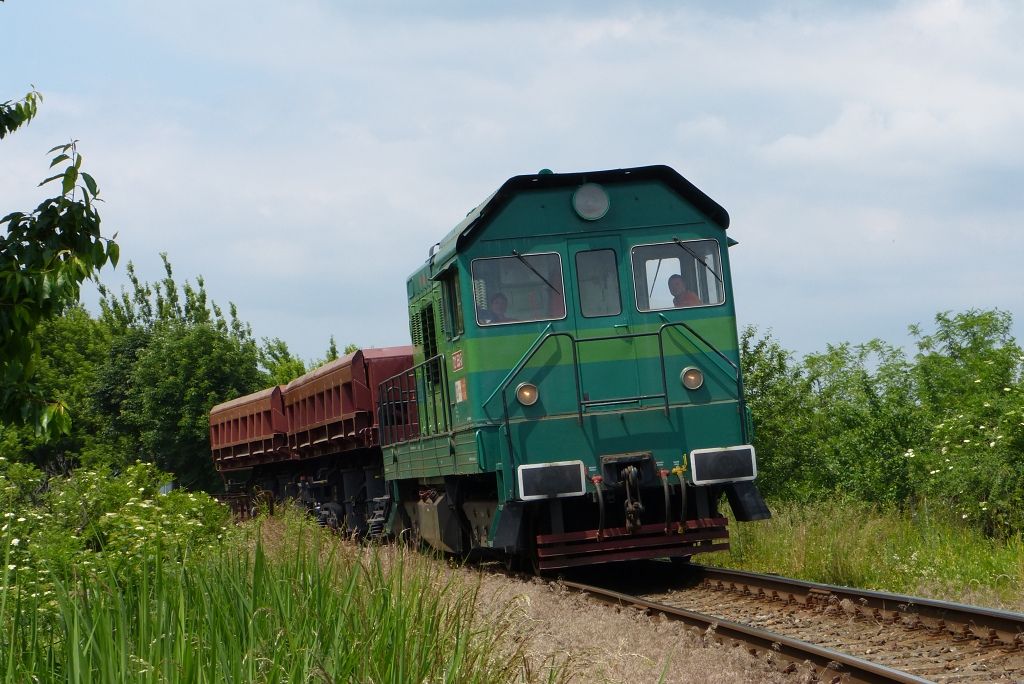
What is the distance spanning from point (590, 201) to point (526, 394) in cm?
199

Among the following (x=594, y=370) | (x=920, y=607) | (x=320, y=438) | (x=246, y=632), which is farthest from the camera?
(x=320, y=438)

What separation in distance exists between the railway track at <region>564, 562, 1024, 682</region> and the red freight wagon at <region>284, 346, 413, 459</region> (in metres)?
7.81

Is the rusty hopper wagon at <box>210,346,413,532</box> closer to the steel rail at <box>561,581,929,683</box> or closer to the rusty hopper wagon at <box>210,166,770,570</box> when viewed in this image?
the rusty hopper wagon at <box>210,166,770,570</box>

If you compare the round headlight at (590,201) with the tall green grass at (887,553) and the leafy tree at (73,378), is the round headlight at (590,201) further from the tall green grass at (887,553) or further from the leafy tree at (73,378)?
the leafy tree at (73,378)

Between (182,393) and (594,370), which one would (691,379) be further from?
(182,393)

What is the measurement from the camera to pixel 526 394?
426 inches

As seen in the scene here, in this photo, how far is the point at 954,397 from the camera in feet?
62.0

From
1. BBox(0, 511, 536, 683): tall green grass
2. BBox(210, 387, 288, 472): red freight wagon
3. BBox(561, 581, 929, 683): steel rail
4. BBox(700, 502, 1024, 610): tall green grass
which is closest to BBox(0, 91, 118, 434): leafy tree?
BBox(0, 511, 536, 683): tall green grass

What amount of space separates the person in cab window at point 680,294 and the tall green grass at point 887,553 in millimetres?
2603

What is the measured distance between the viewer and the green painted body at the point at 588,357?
10.7m

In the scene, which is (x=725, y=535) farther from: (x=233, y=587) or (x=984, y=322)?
(x=984, y=322)

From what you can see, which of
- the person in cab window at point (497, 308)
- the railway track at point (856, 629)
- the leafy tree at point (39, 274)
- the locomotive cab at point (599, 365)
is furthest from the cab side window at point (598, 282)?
the leafy tree at point (39, 274)

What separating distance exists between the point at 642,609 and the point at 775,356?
9.16m

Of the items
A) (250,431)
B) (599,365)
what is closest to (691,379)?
(599,365)
